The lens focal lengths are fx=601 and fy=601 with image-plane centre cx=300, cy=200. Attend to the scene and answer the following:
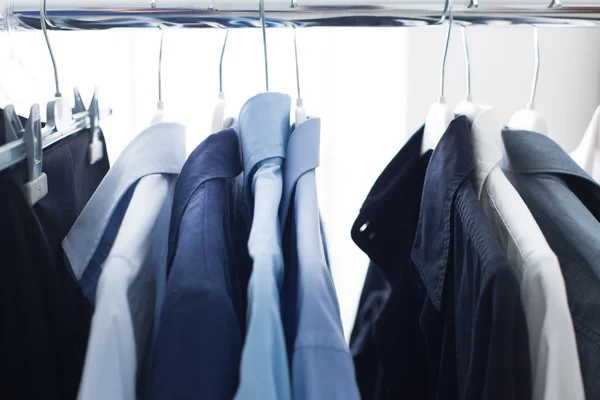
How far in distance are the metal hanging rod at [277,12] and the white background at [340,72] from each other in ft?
1.73

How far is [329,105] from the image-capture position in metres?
1.13

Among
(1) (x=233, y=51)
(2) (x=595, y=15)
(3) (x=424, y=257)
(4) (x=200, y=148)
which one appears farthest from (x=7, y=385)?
(1) (x=233, y=51)

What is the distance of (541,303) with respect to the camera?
409 mm

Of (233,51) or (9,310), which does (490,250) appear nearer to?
(9,310)

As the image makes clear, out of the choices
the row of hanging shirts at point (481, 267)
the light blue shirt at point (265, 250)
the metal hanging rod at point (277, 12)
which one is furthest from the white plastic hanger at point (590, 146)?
the light blue shirt at point (265, 250)

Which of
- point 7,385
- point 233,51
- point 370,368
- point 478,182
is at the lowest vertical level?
point 370,368

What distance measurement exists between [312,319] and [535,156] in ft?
0.89

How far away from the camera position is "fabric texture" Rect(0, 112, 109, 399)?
0.42 m

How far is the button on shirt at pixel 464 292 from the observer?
392 millimetres

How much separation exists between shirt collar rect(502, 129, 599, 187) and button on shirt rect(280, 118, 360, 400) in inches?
7.8

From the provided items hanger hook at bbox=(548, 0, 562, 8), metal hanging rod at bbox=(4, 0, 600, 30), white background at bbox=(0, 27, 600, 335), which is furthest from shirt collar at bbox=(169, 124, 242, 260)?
white background at bbox=(0, 27, 600, 335)

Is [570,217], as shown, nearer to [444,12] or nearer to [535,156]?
[535,156]

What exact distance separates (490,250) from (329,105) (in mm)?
754

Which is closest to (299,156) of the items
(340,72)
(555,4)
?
(555,4)
